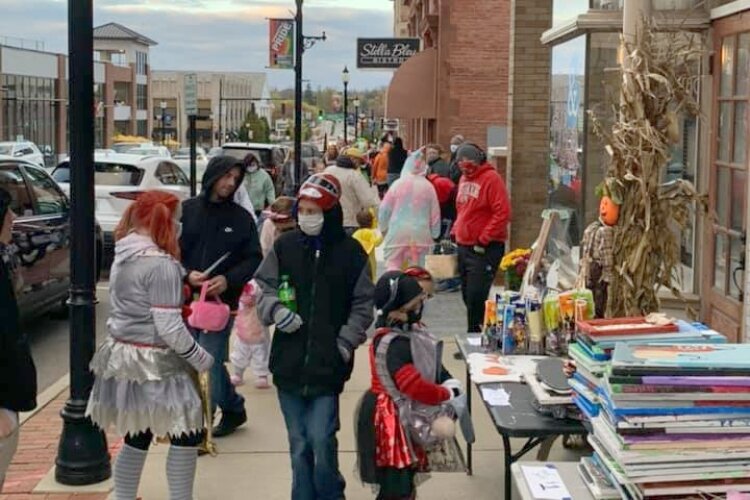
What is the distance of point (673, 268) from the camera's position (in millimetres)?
6273

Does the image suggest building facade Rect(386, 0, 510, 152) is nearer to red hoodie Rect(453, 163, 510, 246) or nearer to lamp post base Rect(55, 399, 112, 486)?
red hoodie Rect(453, 163, 510, 246)

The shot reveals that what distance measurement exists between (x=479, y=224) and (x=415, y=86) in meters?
16.2

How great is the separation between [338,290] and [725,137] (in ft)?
12.5

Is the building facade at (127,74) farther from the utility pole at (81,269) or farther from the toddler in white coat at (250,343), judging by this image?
the utility pole at (81,269)

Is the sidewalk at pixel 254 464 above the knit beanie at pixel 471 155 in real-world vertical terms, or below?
below

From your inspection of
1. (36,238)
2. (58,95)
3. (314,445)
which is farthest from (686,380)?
(58,95)

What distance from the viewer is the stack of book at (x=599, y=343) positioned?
4270mm

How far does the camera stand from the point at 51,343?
11.2m

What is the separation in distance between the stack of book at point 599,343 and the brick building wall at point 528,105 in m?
8.77

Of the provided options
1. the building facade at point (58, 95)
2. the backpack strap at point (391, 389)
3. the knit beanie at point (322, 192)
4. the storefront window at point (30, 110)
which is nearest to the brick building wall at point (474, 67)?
the knit beanie at point (322, 192)

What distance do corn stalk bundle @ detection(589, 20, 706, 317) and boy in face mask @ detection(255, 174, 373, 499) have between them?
1688 millimetres

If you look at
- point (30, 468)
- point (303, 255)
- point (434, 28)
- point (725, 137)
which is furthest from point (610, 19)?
point (434, 28)

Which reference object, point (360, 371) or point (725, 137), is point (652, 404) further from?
point (360, 371)

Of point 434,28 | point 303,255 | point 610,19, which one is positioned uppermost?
point 434,28
